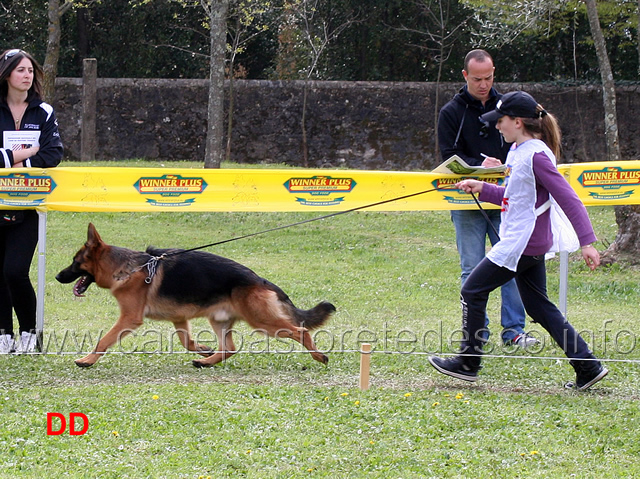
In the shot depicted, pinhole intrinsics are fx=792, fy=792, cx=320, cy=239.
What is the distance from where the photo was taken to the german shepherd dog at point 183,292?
5527 mm

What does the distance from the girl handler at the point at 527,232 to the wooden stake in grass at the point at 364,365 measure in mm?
490

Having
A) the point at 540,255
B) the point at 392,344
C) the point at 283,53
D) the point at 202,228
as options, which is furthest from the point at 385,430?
the point at 283,53

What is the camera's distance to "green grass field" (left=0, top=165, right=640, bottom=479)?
3748mm

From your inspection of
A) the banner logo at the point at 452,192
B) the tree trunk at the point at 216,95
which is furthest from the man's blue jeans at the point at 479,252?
the tree trunk at the point at 216,95

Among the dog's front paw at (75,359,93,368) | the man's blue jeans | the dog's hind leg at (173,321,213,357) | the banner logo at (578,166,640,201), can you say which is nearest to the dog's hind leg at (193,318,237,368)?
the dog's hind leg at (173,321,213,357)

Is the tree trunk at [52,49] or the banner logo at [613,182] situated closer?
the banner logo at [613,182]

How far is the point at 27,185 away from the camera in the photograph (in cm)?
576

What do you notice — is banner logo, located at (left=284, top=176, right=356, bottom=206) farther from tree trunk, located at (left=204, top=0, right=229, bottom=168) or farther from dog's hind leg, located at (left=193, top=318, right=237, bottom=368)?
tree trunk, located at (left=204, top=0, right=229, bottom=168)

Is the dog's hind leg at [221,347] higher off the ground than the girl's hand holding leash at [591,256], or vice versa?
the girl's hand holding leash at [591,256]

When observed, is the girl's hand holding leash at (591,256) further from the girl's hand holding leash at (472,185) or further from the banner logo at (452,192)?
the banner logo at (452,192)

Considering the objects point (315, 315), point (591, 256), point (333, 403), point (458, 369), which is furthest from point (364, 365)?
point (591, 256)

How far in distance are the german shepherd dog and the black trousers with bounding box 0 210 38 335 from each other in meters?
0.31

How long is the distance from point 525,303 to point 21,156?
3.66 meters

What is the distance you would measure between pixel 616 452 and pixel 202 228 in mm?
9805
